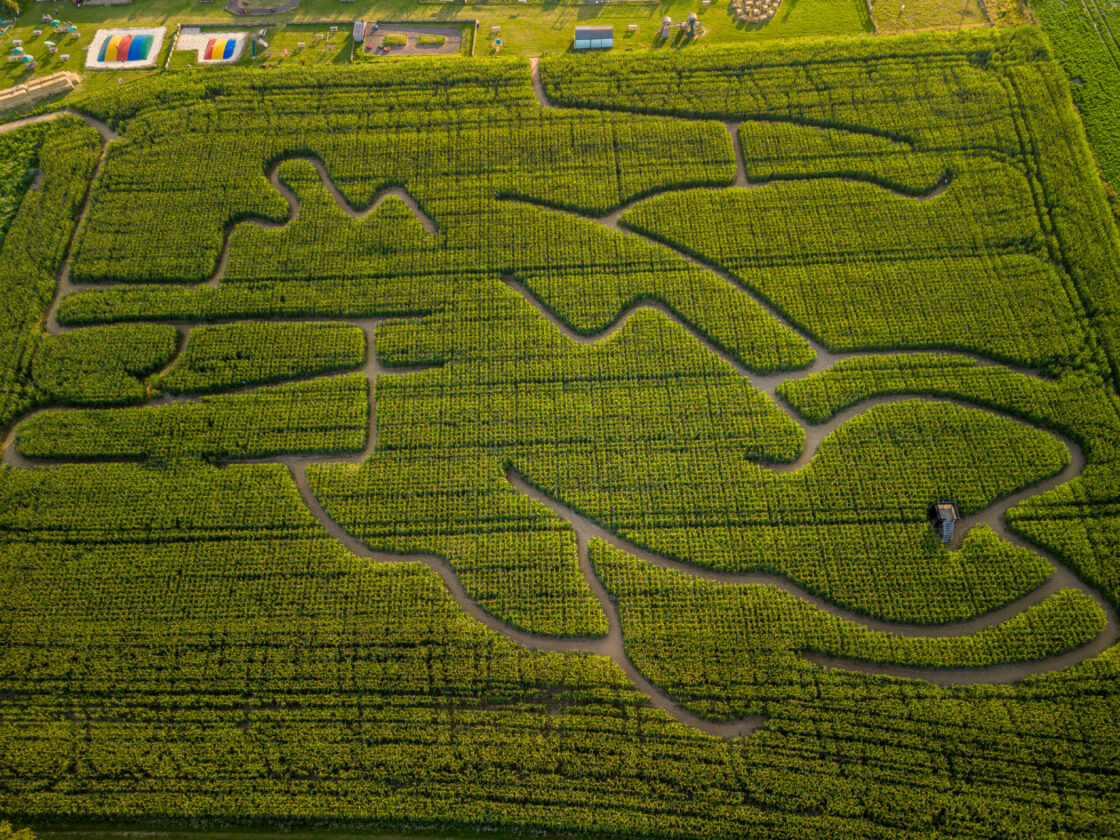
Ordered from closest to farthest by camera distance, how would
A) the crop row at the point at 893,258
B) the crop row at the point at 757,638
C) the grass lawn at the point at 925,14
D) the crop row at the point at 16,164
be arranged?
1. the crop row at the point at 757,638
2. the crop row at the point at 893,258
3. the crop row at the point at 16,164
4. the grass lawn at the point at 925,14

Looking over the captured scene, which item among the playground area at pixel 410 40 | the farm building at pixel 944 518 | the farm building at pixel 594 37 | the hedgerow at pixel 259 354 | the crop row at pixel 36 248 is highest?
the playground area at pixel 410 40

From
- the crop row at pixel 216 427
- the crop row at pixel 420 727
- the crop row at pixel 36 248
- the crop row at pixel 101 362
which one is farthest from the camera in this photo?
the crop row at pixel 36 248

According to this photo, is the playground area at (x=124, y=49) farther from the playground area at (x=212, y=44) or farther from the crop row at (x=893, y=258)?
the crop row at (x=893, y=258)

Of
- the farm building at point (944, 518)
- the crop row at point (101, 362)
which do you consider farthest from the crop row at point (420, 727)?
the crop row at point (101, 362)

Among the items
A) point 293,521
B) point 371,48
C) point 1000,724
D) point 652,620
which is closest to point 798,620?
point 652,620

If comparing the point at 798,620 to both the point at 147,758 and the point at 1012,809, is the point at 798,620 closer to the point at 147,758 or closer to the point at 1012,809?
the point at 1012,809

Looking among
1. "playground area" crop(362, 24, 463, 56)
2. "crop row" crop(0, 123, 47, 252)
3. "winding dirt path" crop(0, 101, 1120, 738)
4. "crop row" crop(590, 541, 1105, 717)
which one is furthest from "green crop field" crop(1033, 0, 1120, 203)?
"crop row" crop(0, 123, 47, 252)

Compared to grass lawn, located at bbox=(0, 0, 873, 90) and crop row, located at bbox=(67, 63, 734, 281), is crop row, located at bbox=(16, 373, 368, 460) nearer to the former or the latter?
crop row, located at bbox=(67, 63, 734, 281)
